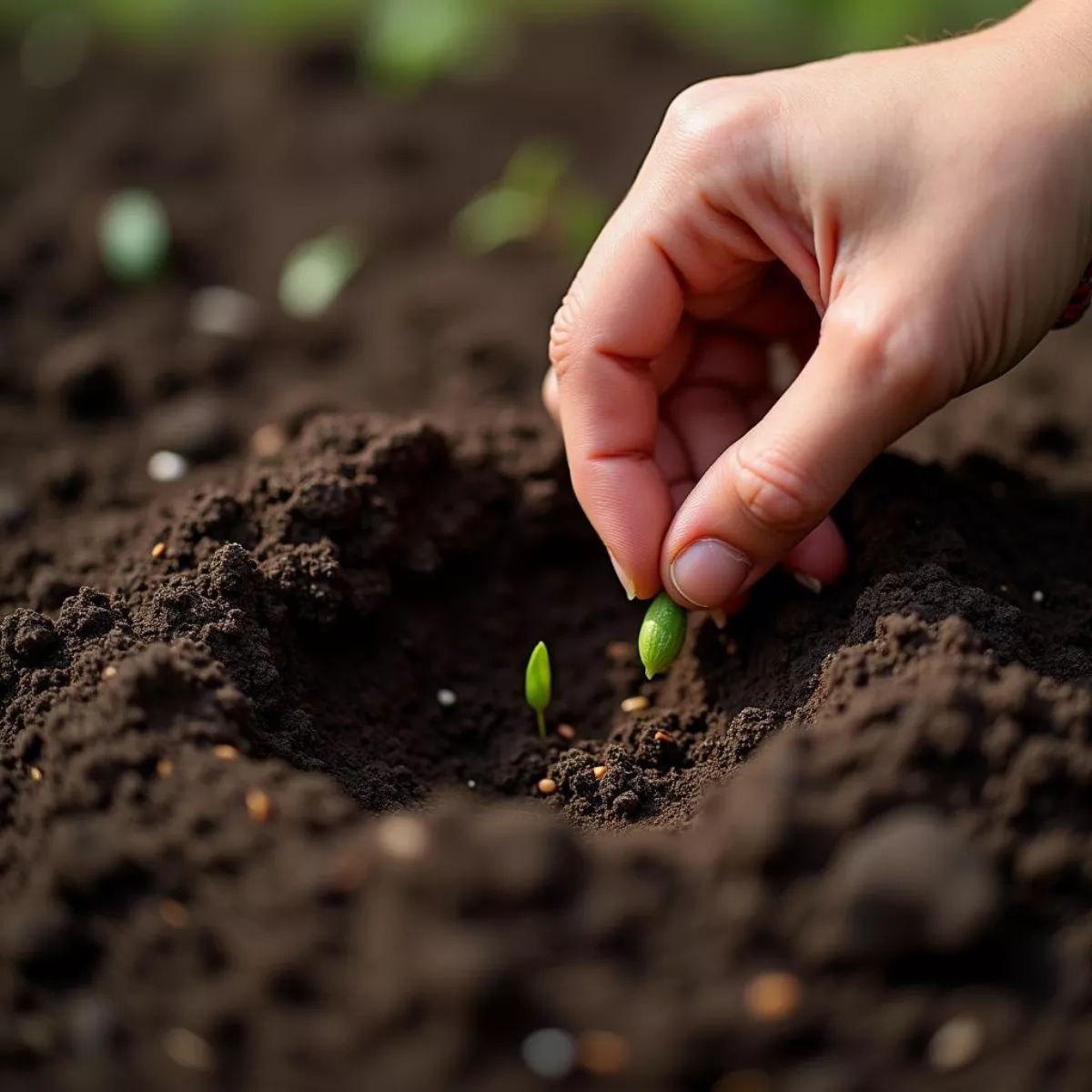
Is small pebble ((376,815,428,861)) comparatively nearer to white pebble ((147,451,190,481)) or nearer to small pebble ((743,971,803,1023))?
small pebble ((743,971,803,1023))

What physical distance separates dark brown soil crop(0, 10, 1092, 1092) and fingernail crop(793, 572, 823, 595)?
16 millimetres

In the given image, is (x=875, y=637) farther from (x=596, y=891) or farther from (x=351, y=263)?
(x=351, y=263)

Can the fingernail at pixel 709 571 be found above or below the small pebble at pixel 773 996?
below

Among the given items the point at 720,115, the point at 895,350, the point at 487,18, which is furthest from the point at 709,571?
the point at 487,18

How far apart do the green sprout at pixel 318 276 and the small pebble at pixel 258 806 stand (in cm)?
150

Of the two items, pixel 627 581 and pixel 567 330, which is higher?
pixel 567 330

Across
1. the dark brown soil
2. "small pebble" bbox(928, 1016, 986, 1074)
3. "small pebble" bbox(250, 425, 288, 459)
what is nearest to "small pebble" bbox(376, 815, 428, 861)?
the dark brown soil

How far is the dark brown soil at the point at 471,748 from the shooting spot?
915mm

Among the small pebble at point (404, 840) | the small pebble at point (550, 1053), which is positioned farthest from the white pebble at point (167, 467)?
the small pebble at point (550, 1053)

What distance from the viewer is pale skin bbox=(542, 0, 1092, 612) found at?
124 cm

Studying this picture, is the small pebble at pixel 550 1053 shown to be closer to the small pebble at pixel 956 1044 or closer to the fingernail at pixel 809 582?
the small pebble at pixel 956 1044

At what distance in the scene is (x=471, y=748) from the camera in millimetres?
1520

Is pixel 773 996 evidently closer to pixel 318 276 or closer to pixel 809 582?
pixel 809 582

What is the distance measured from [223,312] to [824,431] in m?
1.51
